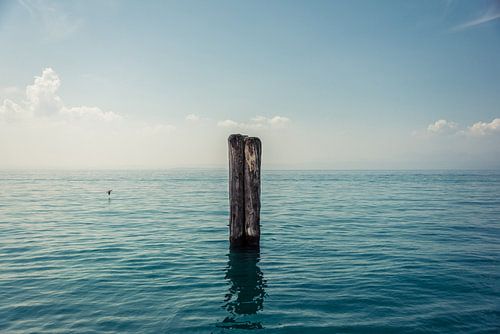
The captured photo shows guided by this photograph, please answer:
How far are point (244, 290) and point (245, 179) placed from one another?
351cm

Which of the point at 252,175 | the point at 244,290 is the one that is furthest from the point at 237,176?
the point at 244,290

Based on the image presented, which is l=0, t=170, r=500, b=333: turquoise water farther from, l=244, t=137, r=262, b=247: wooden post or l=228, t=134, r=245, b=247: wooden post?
l=244, t=137, r=262, b=247: wooden post

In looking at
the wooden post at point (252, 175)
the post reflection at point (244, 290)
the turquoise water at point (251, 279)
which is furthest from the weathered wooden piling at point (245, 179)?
the turquoise water at point (251, 279)

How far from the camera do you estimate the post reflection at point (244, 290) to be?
709 cm

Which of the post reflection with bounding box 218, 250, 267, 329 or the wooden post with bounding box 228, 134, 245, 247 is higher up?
the wooden post with bounding box 228, 134, 245, 247

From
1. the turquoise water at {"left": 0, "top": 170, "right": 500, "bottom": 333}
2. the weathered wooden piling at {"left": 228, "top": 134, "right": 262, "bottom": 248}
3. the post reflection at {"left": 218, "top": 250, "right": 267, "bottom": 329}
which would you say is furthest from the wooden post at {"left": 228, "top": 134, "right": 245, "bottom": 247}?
the turquoise water at {"left": 0, "top": 170, "right": 500, "bottom": 333}

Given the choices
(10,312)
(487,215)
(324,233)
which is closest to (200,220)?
(324,233)

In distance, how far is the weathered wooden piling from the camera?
10828mm

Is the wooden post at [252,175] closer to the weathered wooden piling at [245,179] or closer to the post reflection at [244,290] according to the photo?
the weathered wooden piling at [245,179]

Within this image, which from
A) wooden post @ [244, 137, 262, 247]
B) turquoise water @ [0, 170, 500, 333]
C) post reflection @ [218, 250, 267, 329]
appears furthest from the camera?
wooden post @ [244, 137, 262, 247]

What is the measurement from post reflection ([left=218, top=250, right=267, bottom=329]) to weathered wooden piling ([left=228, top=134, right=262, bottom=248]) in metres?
0.83

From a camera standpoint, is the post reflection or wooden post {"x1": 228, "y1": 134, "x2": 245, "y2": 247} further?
wooden post {"x1": 228, "y1": 134, "x2": 245, "y2": 247}

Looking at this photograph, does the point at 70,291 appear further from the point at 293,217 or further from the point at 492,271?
the point at 293,217

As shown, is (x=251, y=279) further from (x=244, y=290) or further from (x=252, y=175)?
(x=252, y=175)
